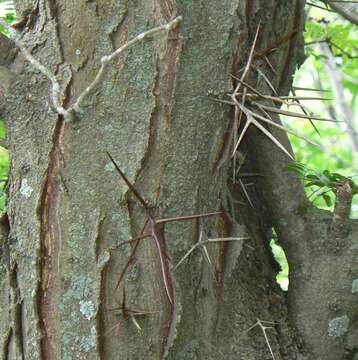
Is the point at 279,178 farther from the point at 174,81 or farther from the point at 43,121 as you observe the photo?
the point at 43,121

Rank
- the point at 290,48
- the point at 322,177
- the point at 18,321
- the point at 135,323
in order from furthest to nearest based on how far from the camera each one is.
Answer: the point at 290,48 < the point at 322,177 < the point at 18,321 < the point at 135,323

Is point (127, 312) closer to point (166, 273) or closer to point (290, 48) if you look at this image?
point (166, 273)

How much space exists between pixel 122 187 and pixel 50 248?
24 centimetres

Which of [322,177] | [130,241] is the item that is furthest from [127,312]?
[322,177]

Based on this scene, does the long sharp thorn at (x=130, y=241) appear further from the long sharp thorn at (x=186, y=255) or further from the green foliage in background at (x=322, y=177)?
the green foliage in background at (x=322, y=177)

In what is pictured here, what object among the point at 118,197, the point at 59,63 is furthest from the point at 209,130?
the point at 59,63

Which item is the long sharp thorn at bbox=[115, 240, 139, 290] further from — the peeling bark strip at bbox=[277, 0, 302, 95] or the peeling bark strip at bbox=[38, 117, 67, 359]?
the peeling bark strip at bbox=[277, 0, 302, 95]

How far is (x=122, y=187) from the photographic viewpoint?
1.39 meters

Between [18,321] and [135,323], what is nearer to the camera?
[135,323]

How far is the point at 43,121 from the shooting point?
4.75 ft

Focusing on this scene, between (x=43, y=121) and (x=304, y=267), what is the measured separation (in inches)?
34.8

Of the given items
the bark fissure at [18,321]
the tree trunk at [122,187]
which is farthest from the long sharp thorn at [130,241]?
Result: the bark fissure at [18,321]

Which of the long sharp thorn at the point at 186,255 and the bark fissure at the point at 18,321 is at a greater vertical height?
the long sharp thorn at the point at 186,255

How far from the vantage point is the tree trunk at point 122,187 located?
137cm
